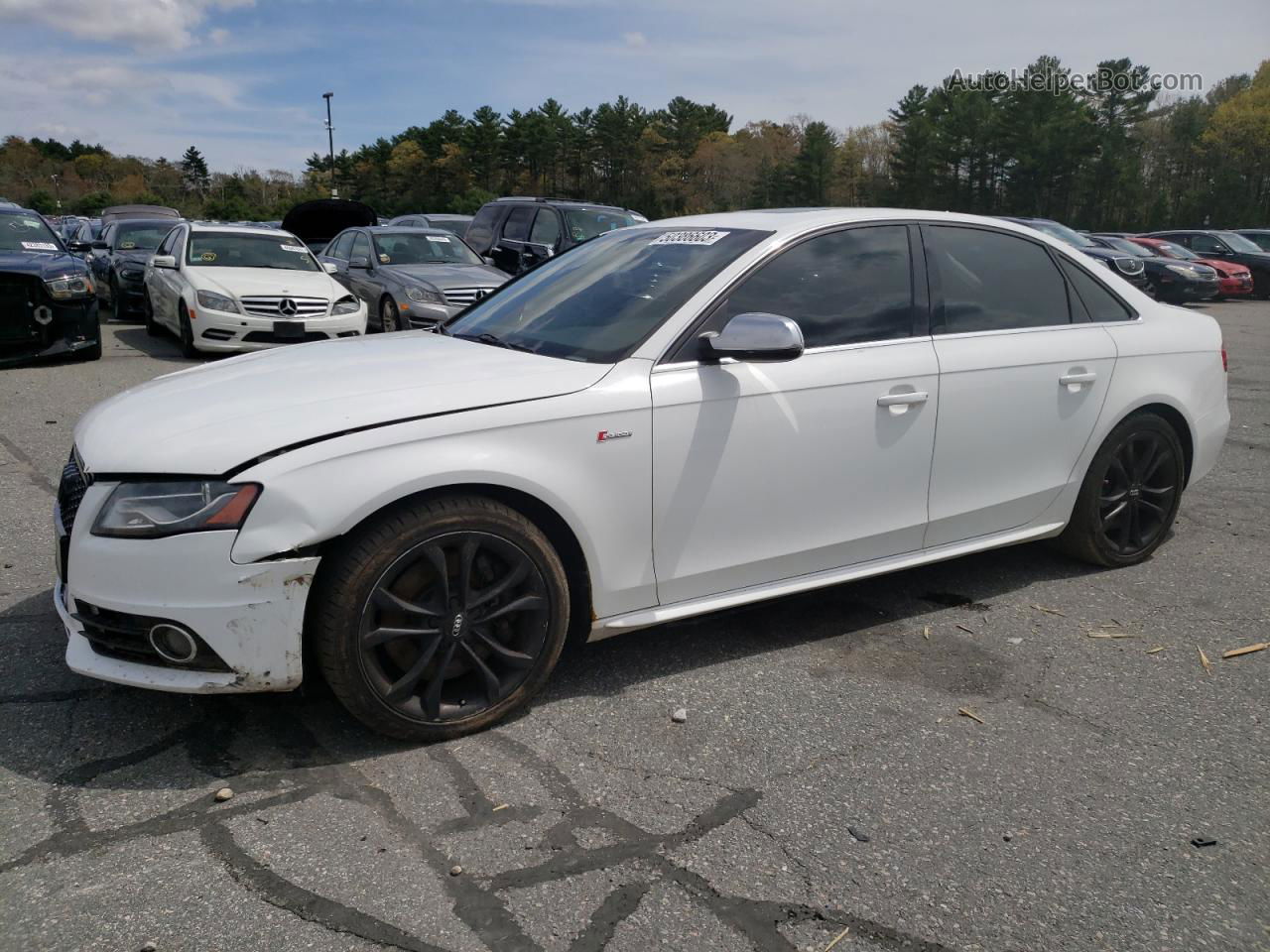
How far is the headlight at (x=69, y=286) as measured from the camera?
9703 mm

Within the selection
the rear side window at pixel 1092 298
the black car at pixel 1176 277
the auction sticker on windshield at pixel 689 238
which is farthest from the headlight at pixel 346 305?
the black car at pixel 1176 277

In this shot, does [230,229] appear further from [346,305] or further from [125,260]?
[125,260]

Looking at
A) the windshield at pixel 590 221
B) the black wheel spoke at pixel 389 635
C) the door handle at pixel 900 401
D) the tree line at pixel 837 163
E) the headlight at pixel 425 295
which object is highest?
the tree line at pixel 837 163

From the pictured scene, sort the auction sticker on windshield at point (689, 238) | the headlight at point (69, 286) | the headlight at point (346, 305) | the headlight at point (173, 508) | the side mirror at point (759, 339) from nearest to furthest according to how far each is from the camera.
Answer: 1. the headlight at point (173, 508)
2. the side mirror at point (759, 339)
3. the auction sticker on windshield at point (689, 238)
4. the headlight at point (69, 286)
5. the headlight at point (346, 305)

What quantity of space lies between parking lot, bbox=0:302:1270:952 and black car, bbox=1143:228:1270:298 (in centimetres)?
2348

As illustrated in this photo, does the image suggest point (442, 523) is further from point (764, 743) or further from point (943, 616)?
point (943, 616)

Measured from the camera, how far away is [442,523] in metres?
2.89

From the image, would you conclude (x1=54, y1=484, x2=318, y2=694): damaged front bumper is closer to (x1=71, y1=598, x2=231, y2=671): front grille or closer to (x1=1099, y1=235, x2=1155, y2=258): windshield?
(x1=71, y1=598, x2=231, y2=671): front grille

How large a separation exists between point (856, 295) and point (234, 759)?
2.68 m

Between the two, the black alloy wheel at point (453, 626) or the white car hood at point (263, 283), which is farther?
the white car hood at point (263, 283)

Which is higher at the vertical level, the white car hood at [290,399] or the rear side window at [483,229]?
the rear side window at [483,229]

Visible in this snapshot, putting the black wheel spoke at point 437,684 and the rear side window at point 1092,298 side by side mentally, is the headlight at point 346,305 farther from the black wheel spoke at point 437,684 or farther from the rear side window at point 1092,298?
the black wheel spoke at point 437,684

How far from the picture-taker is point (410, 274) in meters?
11.3

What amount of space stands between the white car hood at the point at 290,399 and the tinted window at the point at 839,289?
72 centimetres
